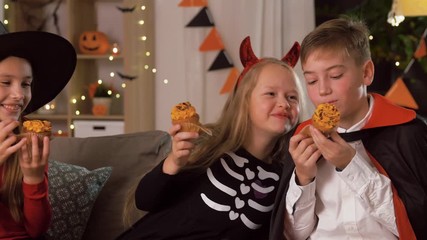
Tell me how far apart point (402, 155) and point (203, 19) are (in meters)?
3.41

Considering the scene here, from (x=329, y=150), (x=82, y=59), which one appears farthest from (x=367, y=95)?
(x=82, y=59)

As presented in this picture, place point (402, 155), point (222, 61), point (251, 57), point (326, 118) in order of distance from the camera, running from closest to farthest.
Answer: point (326, 118) < point (402, 155) < point (251, 57) < point (222, 61)

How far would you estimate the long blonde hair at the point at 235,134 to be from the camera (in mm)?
2383

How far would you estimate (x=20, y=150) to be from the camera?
7.09ft

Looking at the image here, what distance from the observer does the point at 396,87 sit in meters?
4.51

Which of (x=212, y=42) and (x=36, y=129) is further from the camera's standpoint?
(x=212, y=42)

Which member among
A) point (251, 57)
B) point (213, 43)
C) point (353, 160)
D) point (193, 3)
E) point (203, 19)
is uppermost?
point (193, 3)

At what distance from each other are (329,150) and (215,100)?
11.1ft

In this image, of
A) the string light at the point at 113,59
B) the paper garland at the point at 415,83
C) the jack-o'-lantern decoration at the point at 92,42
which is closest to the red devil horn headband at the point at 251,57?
the paper garland at the point at 415,83

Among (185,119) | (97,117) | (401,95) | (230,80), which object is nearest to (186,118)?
(185,119)

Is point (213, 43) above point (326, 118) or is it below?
above

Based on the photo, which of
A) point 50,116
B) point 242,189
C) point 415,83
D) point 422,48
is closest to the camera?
point 242,189

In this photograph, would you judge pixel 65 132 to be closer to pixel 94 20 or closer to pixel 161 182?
pixel 94 20

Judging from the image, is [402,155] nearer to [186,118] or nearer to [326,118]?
[326,118]
